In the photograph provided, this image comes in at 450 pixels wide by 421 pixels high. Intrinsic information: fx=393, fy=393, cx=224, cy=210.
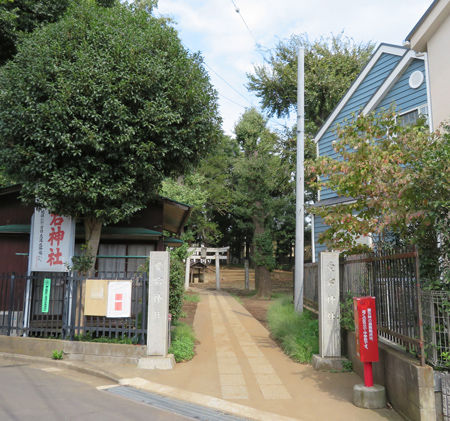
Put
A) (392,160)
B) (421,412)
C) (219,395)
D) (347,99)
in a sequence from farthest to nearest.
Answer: (347,99), (392,160), (219,395), (421,412)

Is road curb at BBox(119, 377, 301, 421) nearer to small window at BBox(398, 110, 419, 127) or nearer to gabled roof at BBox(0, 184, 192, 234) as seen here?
gabled roof at BBox(0, 184, 192, 234)

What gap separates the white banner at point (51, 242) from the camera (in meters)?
9.59

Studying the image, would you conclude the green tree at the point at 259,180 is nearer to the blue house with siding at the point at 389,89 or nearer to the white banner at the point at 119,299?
the blue house with siding at the point at 389,89

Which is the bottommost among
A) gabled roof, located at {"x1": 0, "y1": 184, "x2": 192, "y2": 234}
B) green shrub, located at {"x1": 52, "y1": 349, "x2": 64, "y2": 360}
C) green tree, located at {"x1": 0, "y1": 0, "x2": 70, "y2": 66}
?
green shrub, located at {"x1": 52, "y1": 349, "x2": 64, "y2": 360}

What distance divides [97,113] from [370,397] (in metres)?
7.42

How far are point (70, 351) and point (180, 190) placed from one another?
13.5 m

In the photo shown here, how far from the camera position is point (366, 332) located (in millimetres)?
5789

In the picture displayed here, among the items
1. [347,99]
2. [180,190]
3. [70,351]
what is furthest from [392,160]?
[180,190]

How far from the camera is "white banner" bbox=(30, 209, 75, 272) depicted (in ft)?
31.5

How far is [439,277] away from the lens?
5.78 m

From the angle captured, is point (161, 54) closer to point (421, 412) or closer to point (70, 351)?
point (70, 351)

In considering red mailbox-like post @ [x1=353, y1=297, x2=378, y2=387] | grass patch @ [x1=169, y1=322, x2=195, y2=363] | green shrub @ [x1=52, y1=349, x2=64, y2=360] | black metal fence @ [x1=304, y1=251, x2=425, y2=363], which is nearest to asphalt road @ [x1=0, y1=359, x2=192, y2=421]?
green shrub @ [x1=52, y1=349, x2=64, y2=360]

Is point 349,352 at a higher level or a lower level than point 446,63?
lower

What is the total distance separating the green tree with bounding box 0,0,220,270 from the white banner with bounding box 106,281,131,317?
5.61 ft
